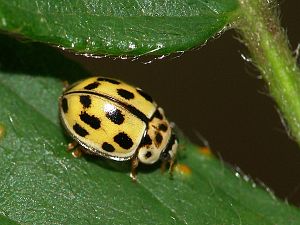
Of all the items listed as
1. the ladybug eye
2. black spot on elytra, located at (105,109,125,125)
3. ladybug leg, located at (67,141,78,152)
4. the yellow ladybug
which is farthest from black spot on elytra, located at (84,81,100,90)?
the ladybug eye

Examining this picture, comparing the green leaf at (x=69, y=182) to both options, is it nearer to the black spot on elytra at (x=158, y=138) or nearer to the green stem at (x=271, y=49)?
the black spot on elytra at (x=158, y=138)

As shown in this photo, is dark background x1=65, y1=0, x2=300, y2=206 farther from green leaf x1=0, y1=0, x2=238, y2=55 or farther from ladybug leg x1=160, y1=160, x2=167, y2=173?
green leaf x1=0, y1=0, x2=238, y2=55

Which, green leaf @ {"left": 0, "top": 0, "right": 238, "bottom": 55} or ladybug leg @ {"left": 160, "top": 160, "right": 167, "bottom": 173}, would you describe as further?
ladybug leg @ {"left": 160, "top": 160, "right": 167, "bottom": 173}

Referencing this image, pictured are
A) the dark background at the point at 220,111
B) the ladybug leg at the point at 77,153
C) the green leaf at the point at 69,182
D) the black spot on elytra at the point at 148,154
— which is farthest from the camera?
the dark background at the point at 220,111

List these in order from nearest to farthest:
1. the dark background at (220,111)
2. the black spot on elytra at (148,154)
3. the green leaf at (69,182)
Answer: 1. the green leaf at (69,182)
2. the black spot on elytra at (148,154)
3. the dark background at (220,111)

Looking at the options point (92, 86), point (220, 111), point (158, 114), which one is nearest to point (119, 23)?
point (92, 86)

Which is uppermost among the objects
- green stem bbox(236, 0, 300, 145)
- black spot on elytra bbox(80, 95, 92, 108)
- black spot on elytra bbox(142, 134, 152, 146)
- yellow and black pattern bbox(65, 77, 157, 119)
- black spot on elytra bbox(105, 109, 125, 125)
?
green stem bbox(236, 0, 300, 145)

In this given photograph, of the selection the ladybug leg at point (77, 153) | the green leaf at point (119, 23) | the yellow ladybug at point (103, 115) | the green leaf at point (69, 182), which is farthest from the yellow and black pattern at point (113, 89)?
the green leaf at point (119, 23)
